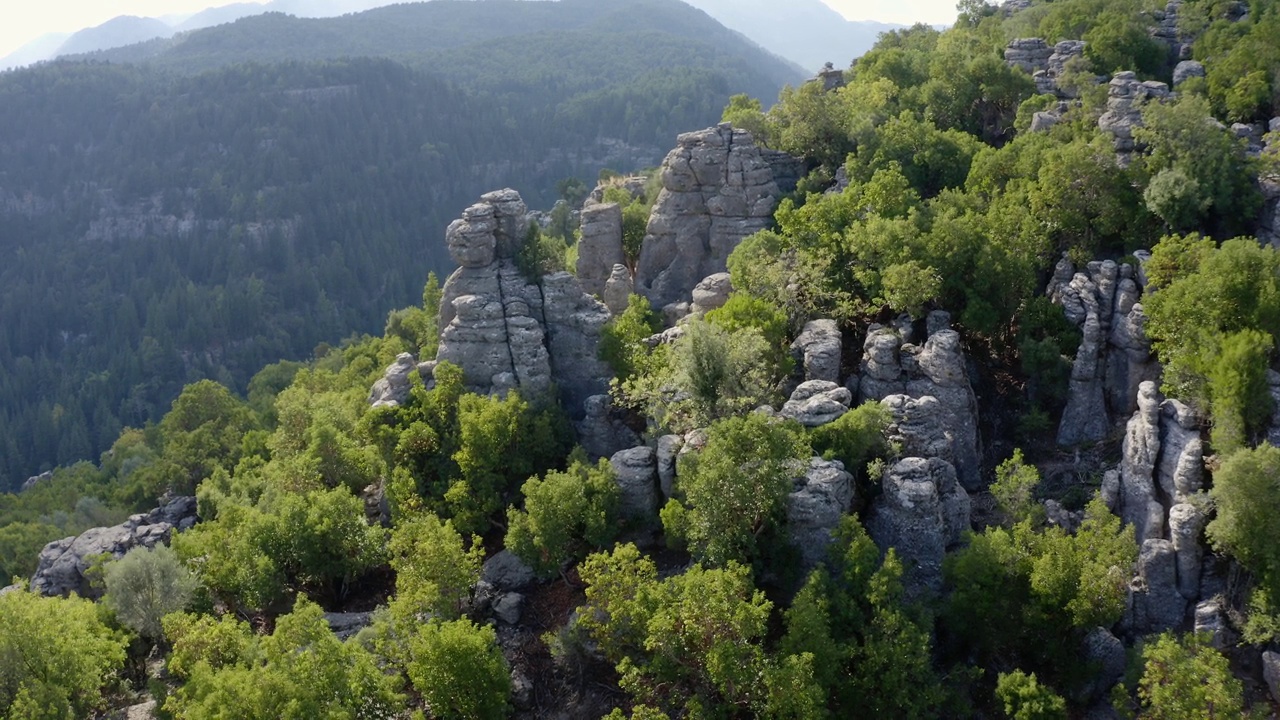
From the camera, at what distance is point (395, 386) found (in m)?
52.9

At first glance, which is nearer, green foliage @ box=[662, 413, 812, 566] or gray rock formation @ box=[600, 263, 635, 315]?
green foliage @ box=[662, 413, 812, 566]

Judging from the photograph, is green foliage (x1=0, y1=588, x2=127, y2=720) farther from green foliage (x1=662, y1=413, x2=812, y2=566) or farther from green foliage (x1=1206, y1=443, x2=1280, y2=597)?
green foliage (x1=1206, y1=443, x2=1280, y2=597)

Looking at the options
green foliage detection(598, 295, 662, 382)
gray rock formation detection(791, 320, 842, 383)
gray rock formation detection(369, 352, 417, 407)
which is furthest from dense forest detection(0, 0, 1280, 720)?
gray rock formation detection(369, 352, 417, 407)

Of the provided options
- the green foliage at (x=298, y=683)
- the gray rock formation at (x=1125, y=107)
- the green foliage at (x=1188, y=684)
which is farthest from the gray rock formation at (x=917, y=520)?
the gray rock formation at (x=1125, y=107)

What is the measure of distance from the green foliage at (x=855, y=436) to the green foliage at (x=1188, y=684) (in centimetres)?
1231

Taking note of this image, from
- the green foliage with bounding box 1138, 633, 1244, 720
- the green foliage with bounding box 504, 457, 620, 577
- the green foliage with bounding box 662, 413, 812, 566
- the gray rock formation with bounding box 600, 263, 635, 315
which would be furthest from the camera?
the gray rock formation with bounding box 600, 263, 635, 315

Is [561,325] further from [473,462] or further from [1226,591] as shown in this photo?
[1226,591]

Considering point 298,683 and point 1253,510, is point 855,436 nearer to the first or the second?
point 1253,510

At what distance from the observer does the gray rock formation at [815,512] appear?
36812 millimetres

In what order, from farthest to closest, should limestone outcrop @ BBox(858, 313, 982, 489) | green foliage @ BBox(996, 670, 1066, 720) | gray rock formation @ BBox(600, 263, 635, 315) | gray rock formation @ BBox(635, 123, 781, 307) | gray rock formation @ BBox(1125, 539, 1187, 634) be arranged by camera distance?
gray rock formation @ BBox(635, 123, 781, 307) → gray rock formation @ BBox(600, 263, 635, 315) → limestone outcrop @ BBox(858, 313, 982, 489) → gray rock formation @ BBox(1125, 539, 1187, 634) → green foliage @ BBox(996, 670, 1066, 720)

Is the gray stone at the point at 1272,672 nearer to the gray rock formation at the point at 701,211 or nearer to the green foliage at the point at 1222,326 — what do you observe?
the green foliage at the point at 1222,326

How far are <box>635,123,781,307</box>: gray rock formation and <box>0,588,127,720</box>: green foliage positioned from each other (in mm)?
37501

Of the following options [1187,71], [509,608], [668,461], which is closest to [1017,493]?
[668,461]

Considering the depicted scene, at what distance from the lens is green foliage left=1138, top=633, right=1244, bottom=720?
28.6 meters
